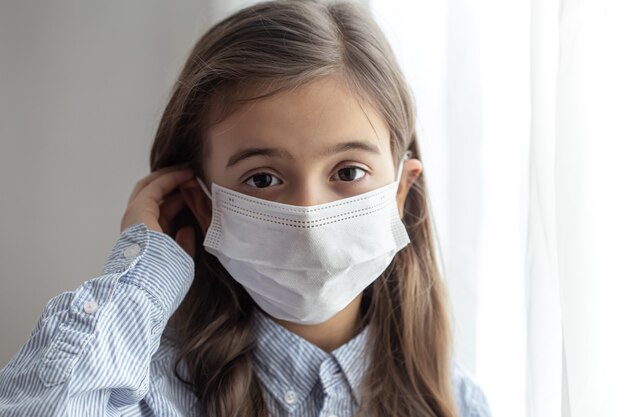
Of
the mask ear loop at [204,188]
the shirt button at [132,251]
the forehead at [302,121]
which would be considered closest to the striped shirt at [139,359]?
the shirt button at [132,251]

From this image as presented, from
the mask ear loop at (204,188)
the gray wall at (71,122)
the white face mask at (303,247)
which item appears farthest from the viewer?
the gray wall at (71,122)

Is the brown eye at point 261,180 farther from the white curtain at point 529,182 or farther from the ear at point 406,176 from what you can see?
the white curtain at point 529,182

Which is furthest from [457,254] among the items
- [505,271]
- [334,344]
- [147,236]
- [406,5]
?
[147,236]

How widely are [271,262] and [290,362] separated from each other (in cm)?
23

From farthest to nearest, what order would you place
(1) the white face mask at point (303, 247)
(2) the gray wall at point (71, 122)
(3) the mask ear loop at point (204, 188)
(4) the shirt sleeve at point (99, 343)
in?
1. (2) the gray wall at point (71, 122)
2. (3) the mask ear loop at point (204, 188)
3. (1) the white face mask at point (303, 247)
4. (4) the shirt sleeve at point (99, 343)

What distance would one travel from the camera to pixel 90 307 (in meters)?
1.10

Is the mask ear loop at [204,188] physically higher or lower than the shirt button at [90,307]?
higher

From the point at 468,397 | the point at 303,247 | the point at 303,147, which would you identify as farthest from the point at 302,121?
the point at 468,397

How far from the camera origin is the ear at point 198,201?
1.33 m

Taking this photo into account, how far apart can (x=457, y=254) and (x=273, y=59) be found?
55 centimetres

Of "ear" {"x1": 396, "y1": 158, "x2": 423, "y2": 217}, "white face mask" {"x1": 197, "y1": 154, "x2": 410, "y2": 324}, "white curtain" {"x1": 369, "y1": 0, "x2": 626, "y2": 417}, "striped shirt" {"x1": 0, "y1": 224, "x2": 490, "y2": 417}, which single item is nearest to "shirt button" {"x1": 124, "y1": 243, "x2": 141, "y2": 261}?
"striped shirt" {"x1": 0, "y1": 224, "x2": 490, "y2": 417}

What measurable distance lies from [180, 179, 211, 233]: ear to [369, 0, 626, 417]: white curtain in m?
0.45

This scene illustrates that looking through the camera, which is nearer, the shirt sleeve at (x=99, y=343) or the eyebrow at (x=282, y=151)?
the shirt sleeve at (x=99, y=343)

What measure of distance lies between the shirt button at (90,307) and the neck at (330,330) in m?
0.35
